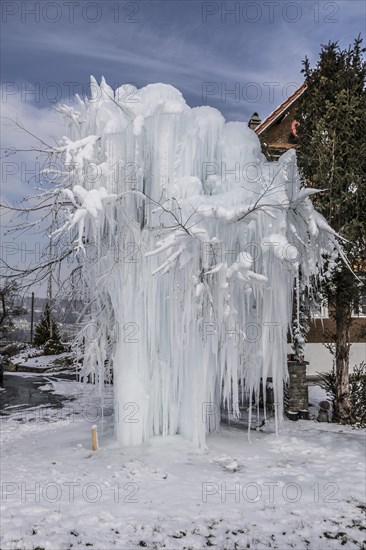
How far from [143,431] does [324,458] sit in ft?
10.2

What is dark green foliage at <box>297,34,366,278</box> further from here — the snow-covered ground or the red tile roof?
the red tile roof

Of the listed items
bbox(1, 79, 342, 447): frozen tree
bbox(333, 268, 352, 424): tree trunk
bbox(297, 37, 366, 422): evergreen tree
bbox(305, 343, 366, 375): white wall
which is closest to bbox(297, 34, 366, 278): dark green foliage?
bbox(297, 37, 366, 422): evergreen tree

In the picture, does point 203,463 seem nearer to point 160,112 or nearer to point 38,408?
point 160,112

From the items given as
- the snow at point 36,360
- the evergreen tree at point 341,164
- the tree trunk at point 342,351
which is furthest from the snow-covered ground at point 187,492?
the snow at point 36,360

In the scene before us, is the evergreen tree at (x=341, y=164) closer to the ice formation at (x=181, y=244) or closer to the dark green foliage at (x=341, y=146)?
the dark green foliage at (x=341, y=146)

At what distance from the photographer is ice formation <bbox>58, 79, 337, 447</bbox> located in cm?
777

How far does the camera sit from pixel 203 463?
7727 mm

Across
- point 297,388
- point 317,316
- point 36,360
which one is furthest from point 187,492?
point 36,360

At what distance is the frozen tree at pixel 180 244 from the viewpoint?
7.77 meters

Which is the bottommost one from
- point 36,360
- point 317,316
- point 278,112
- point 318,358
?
point 36,360

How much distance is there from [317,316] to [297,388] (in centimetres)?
597

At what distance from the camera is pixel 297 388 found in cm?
1174

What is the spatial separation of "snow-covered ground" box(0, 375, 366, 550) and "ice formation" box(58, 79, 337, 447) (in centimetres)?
90

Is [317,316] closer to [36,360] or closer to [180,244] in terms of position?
[180,244]
